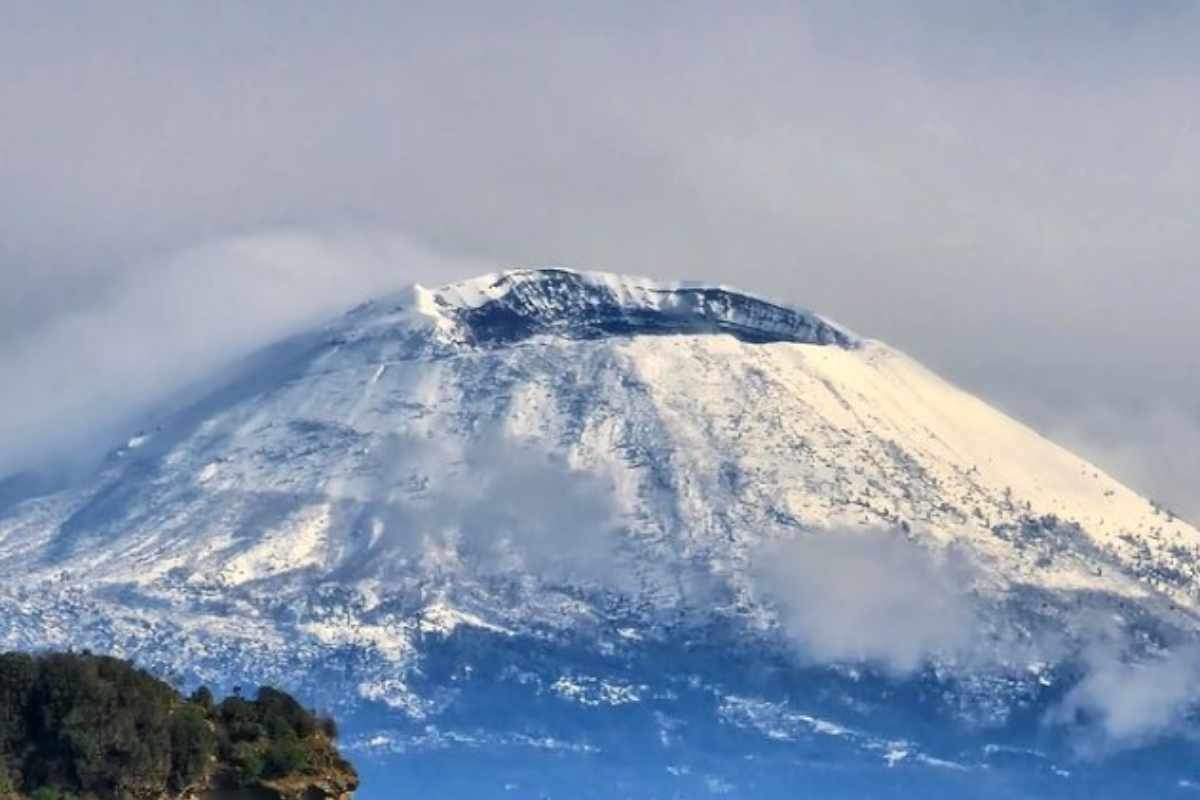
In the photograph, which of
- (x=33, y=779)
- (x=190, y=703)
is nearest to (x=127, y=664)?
(x=190, y=703)

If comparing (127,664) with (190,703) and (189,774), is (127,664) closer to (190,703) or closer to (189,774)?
(190,703)

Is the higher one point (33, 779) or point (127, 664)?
point (127, 664)

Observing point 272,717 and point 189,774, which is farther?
point 272,717

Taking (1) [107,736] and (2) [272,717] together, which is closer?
(1) [107,736]

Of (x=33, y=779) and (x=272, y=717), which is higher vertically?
(x=272, y=717)

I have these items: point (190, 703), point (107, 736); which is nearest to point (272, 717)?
point (190, 703)
